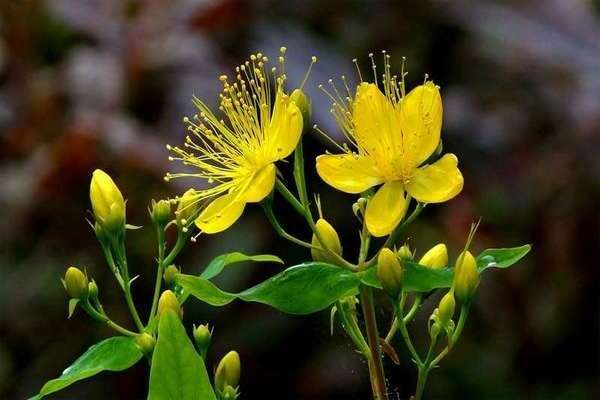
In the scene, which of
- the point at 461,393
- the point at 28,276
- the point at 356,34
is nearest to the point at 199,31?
the point at 356,34

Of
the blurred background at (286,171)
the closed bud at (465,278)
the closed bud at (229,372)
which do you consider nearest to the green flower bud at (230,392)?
the closed bud at (229,372)

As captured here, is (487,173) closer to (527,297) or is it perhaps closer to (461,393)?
(527,297)

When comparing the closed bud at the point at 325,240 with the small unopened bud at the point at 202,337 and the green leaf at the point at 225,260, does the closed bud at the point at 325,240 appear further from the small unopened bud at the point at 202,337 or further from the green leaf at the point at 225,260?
the small unopened bud at the point at 202,337

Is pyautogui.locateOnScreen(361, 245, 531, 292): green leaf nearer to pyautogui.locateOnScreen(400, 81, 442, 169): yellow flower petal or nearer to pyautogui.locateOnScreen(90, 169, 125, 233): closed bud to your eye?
pyautogui.locateOnScreen(400, 81, 442, 169): yellow flower petal

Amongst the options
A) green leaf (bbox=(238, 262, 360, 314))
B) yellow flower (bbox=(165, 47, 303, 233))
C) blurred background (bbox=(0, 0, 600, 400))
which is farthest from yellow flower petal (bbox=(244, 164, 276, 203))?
blurred background (bbox=(0, 0, 600, 400))

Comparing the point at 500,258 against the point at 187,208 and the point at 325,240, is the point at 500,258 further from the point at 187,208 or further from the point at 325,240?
the point at 187,208

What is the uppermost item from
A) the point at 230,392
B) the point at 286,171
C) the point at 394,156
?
the point at 394,156

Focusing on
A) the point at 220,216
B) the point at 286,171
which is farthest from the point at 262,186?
the point at 286,171

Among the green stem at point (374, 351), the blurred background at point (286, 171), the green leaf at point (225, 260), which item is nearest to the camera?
the green stem at point (374, 351)
